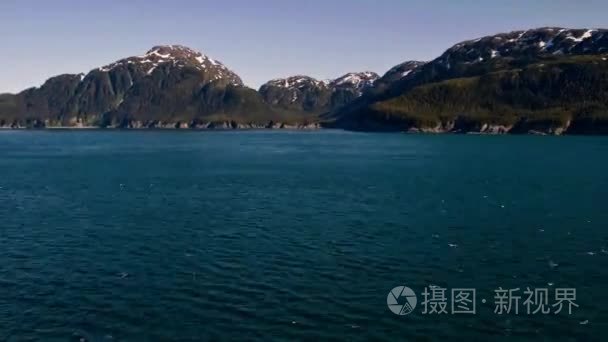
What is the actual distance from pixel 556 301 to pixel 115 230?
43.5m

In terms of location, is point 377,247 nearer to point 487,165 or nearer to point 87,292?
point 87,292

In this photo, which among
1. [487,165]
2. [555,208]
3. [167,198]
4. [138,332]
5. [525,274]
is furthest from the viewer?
[487,165]

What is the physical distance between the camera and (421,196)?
8244 cm

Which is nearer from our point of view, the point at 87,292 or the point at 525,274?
the point at 87,292

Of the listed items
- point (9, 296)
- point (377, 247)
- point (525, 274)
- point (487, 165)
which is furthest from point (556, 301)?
point (487, 165)

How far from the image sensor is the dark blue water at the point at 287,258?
33.0 meters
